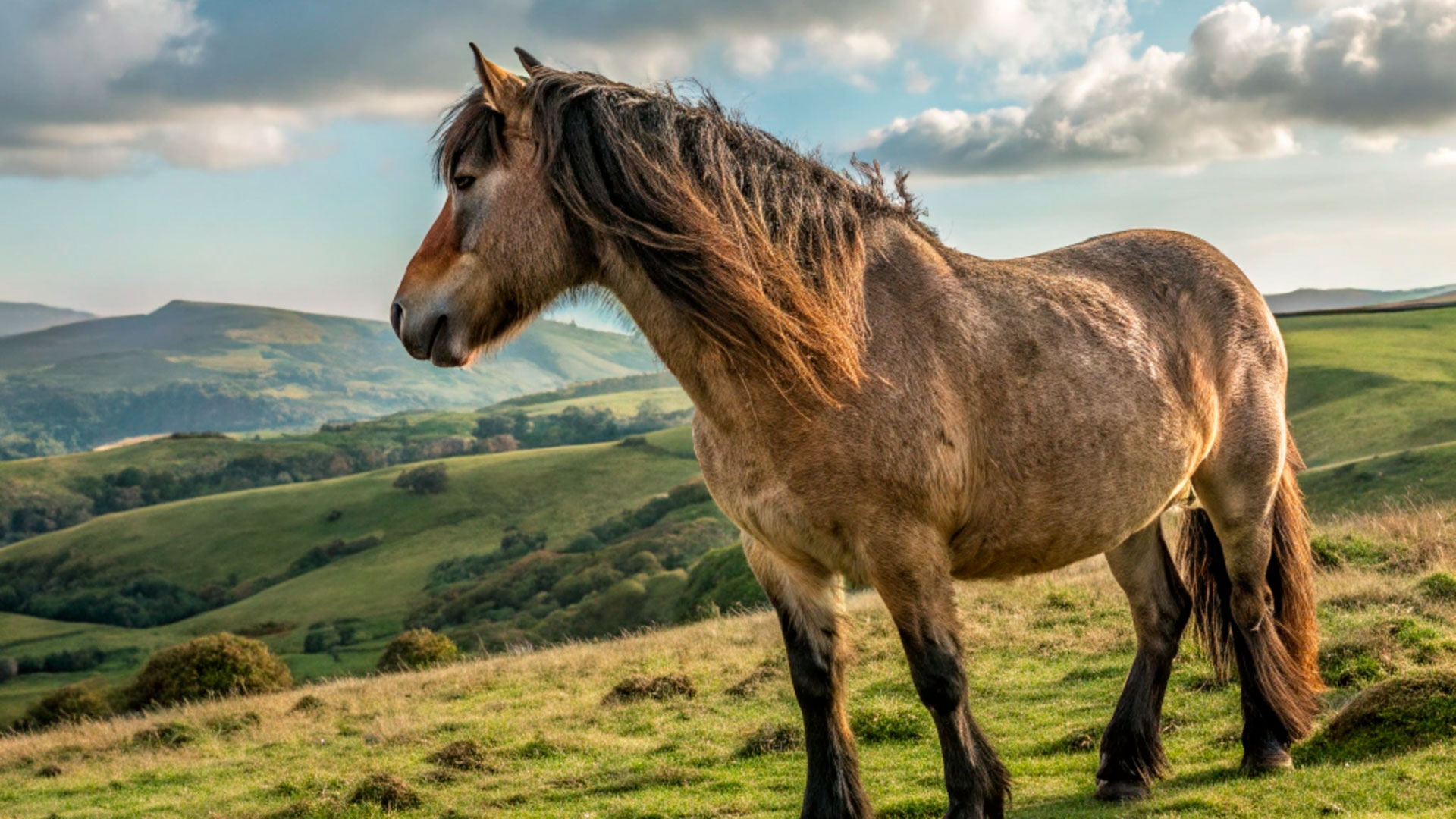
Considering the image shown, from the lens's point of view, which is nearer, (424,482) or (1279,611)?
(1279,611)

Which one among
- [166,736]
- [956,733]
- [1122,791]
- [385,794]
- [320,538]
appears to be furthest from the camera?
[320,538]

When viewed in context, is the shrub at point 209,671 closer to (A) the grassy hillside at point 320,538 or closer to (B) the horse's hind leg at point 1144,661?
(B) the horse's hind leg at point 1144,661

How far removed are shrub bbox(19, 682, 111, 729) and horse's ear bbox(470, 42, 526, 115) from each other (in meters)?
34.8

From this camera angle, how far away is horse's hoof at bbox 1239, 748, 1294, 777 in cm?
689

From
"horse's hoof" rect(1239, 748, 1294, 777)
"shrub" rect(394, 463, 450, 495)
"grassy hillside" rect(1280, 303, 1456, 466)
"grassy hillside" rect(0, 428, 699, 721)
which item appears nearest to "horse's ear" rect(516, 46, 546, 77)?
"horse's hoof" rect(1239, 748, 1294, 777)

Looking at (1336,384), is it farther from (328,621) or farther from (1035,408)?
(328,621)

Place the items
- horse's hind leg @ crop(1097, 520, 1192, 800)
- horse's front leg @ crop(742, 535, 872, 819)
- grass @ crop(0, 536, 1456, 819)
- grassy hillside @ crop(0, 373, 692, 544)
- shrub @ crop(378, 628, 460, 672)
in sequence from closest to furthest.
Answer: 1. horse's front leg @ crop(742, 535, 872, 819)
2. horse's hind leg @ crop(1097, 520, 1192, 800)
3. grass @ crop(0, 536, 1456, 819)
4. shrub @ crop(378, 628, 460, 672)
5. grassy hillside @ crop(0, 373, 692, 544)

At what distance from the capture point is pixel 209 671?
28984 millimetres

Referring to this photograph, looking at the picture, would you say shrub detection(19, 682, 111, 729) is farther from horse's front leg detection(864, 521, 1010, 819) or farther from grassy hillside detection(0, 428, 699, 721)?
grassy hillside detection(0, 428, 699, 721)

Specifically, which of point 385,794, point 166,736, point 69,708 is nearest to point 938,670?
point 385,794

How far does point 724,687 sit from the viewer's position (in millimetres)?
12836

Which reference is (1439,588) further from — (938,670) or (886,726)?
(938,670)

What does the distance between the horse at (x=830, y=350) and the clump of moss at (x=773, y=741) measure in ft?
11.8

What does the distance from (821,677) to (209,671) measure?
2730 centimetres
